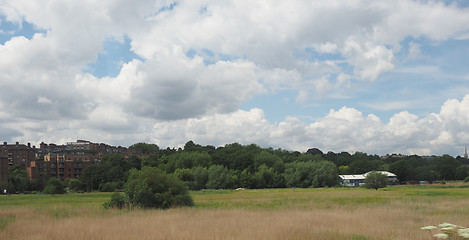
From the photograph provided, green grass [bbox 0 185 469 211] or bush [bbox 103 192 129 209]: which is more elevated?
bush [bbox 103 192 129 209]

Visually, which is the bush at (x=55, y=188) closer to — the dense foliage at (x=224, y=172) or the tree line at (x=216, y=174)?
the tree line at (x=216, y=174)

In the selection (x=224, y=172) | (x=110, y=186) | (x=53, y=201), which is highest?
(x=224, y=172)

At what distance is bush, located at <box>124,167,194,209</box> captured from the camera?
42091mm

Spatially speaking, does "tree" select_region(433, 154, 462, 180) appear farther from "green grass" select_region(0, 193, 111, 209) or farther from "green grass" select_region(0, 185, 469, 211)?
"green grass" select_region(0, 193, 111, 209)

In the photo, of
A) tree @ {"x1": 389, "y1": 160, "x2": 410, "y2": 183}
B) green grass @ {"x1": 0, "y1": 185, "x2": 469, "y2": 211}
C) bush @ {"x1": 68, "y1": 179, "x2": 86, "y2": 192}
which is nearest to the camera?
green grass @ {"x1": 0, "y1": 185, "x2": 469, "y2": 211}

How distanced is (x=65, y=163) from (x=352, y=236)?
597 feet

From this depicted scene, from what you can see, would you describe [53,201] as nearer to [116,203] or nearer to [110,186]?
[116,203]

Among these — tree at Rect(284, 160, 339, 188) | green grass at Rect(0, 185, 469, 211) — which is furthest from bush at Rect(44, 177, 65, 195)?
tree at Rect(284, 160, 339, 188)

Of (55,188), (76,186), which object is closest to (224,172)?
(76,186)

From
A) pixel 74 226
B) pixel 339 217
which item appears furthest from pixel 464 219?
pixel 74 226

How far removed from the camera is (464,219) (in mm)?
29312

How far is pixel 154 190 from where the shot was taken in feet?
141

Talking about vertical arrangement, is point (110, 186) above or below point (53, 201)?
below

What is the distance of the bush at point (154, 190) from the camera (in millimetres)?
42091
